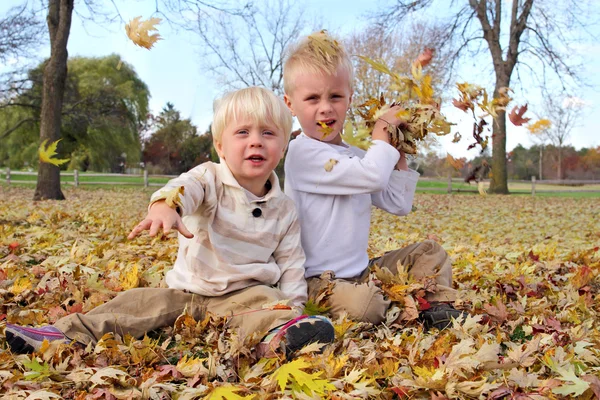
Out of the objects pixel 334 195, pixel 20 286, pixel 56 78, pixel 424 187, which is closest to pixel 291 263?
pixel 334 195

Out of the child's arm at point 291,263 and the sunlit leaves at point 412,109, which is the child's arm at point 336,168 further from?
the child's arm at point 291,263

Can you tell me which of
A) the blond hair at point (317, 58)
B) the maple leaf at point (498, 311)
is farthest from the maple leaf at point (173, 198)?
the maple leaf at point (498, 311)

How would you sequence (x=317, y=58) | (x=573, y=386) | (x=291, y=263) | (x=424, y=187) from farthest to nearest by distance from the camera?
(x=424, y=187) < (x=317, y=58) < (x=291, y=263) < (x=573, y=386)

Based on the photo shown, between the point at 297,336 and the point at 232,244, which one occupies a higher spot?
the point at 232,244

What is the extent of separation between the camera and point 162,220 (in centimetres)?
193

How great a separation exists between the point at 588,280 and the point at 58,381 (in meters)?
3.24

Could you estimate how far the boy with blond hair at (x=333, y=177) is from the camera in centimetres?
261

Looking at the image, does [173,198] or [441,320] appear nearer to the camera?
[173,198]

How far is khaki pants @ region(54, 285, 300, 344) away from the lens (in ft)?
7.20

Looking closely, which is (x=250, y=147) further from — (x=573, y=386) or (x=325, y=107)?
(x=573, y=386)

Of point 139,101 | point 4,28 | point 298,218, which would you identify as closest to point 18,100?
point 4,28

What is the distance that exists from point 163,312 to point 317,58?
1407mm

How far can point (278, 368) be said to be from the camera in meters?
1.93

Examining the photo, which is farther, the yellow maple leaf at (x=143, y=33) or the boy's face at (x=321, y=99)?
the yellow maple leaf at (x=143, y=33)
